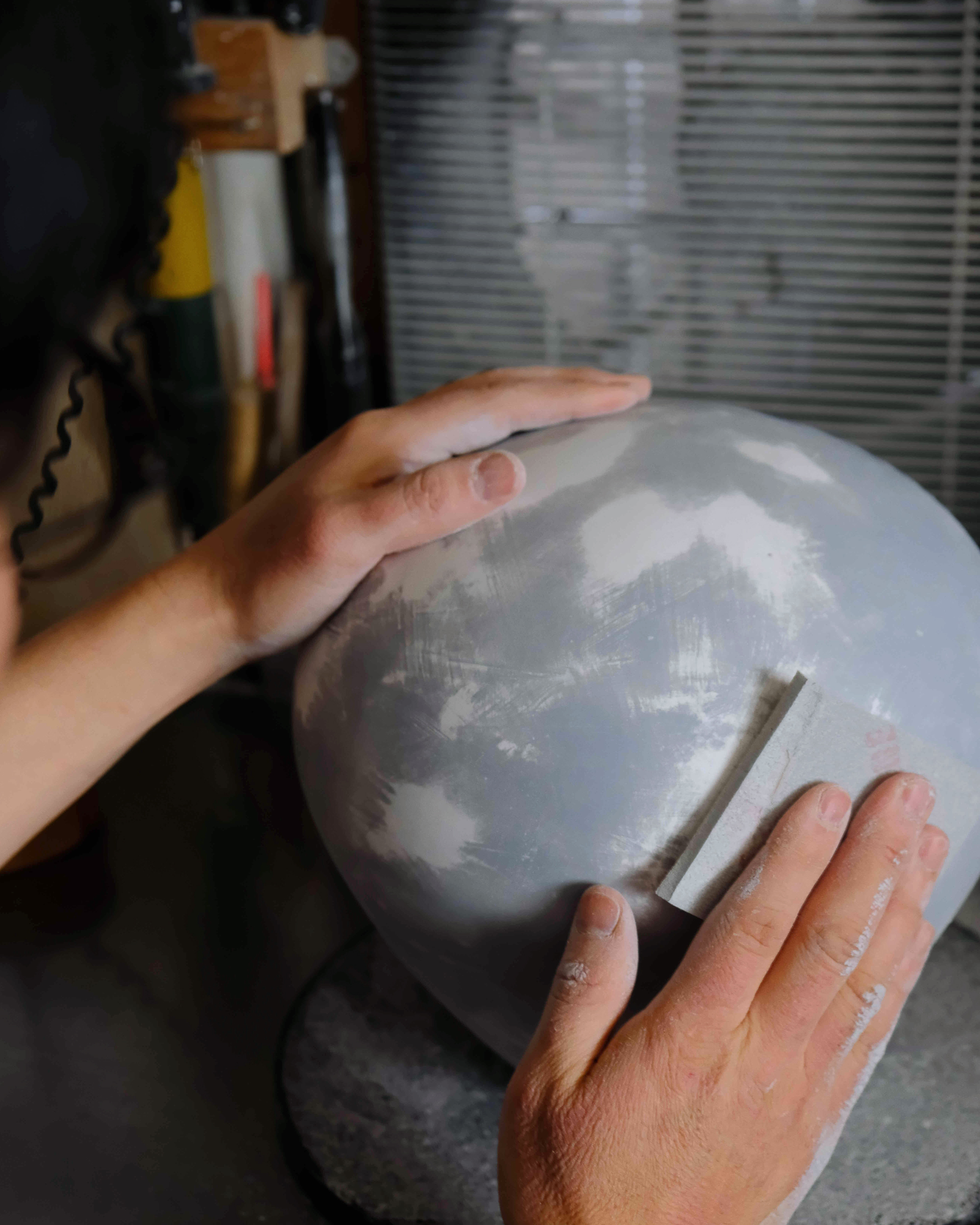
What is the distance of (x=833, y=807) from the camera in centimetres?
66

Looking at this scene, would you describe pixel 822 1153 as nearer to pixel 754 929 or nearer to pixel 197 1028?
pixel 754 929

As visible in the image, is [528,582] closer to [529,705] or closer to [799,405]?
[529,705]

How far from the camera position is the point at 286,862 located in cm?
123

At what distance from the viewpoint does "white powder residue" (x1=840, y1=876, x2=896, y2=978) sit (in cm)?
66

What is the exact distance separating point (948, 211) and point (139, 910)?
1.40 m

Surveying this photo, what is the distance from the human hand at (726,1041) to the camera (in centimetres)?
64

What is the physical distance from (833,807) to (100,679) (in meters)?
0.49

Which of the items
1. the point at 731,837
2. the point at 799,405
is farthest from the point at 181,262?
the point at 731,837

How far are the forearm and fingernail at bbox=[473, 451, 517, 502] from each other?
0.71 ft

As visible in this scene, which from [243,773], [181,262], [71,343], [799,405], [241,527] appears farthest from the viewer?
[799,405]

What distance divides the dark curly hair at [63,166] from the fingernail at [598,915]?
42 centimetres

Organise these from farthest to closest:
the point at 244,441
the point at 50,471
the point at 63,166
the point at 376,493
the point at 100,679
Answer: the point at 244,441 < the point at 50,471 < the point at 100,679 < the point at 376,493 < the point at 63,166

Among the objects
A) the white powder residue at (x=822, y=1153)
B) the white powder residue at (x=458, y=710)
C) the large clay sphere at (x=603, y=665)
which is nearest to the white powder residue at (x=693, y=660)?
the large clay sphere at (x=603, y=665)

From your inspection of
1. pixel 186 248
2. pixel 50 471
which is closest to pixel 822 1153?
pixel 50 471
